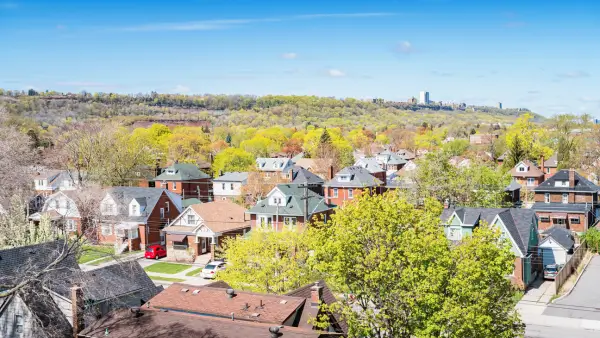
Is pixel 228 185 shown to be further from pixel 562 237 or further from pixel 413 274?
pixel 413 274

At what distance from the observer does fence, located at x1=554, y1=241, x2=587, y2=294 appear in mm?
42634

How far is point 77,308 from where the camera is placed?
24.5 m

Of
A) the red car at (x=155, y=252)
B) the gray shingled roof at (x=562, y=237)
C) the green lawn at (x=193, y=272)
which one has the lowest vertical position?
the green lawn at (x=193, y=272)

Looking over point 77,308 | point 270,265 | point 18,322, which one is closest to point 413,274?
point 270,265

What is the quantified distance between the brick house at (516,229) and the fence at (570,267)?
2.25 meters

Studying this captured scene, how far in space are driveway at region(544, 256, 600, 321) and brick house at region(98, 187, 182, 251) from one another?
3773 centimetres

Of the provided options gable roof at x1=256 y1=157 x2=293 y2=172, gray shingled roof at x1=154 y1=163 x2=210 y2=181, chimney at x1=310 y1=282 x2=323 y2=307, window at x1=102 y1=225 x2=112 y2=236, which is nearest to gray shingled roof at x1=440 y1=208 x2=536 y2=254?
chimney at x1=310 y1=282 x2=323 y2=307

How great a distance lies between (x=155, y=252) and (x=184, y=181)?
2739 cm

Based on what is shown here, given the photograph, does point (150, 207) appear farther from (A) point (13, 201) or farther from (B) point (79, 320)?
(B) point (79, 320)

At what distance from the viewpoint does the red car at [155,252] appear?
54978mm

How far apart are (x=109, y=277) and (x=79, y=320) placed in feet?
14.1

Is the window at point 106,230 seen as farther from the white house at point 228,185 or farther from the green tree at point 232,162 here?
the green tree at point 232,162

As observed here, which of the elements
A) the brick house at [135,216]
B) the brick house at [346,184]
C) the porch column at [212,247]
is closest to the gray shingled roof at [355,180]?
the brick house at [346,184]

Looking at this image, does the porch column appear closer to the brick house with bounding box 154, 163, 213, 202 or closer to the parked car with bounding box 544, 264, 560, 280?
the brick house with bounding box 154, 163, 213, 202
